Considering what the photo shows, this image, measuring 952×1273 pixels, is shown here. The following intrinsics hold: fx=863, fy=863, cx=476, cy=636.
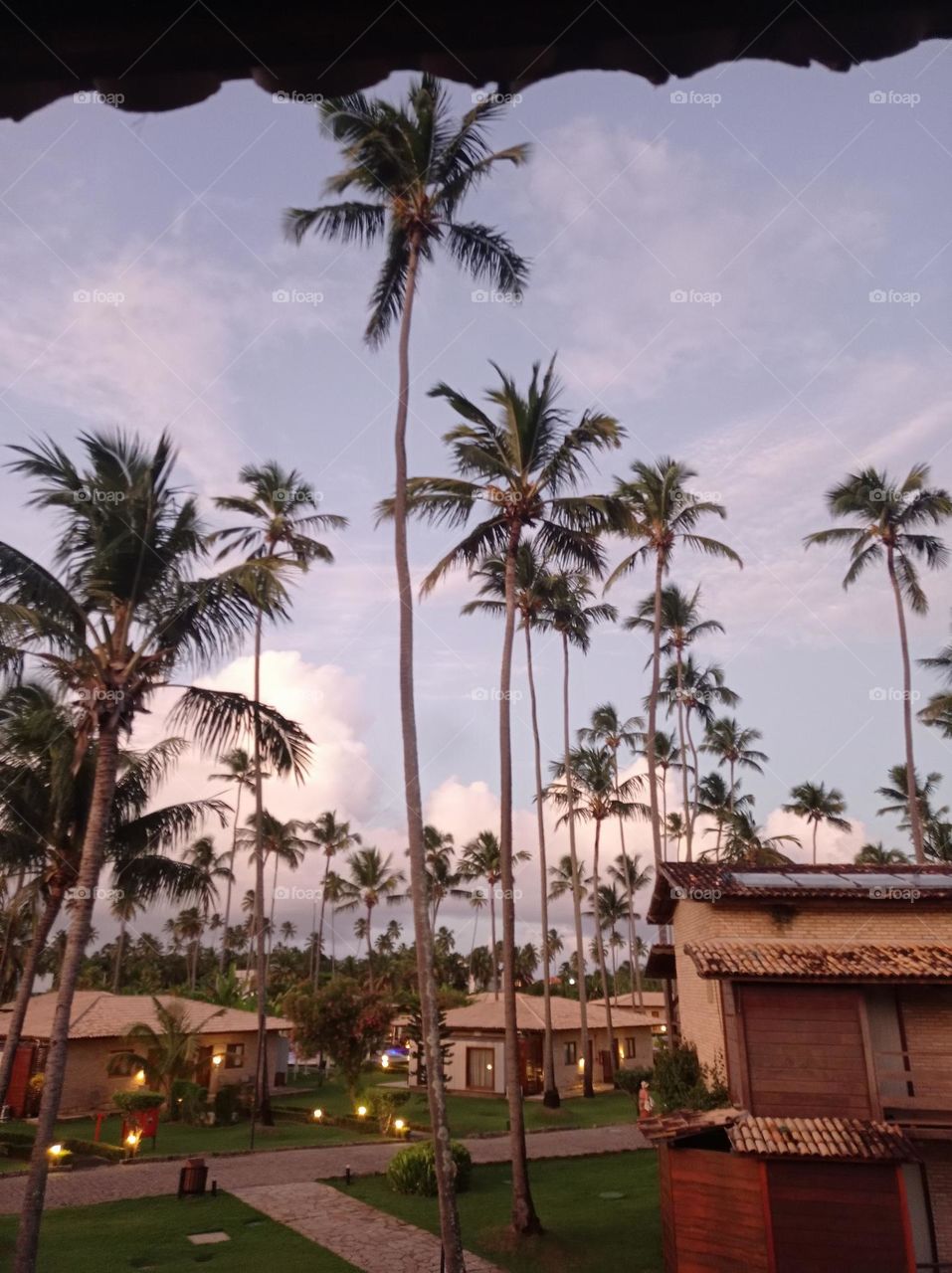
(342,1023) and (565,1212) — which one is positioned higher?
(342,1023)

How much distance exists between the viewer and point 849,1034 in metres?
16.4

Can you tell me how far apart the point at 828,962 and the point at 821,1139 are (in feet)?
10.0

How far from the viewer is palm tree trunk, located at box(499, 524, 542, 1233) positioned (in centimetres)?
1778

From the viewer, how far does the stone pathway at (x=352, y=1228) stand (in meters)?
16.4

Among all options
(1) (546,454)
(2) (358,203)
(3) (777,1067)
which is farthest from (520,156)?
(3) (777,1067)

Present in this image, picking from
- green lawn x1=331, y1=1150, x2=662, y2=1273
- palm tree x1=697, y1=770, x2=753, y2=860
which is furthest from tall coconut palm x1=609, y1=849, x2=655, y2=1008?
green lawn x1=331, y1=1150, x2=662, y2=1273

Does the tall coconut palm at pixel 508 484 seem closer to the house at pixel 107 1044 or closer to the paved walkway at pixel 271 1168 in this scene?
the paved walkway at pixel 271 1168

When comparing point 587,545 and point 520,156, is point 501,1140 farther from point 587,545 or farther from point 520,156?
point 520,156

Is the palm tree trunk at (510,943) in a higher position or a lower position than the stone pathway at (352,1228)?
higher

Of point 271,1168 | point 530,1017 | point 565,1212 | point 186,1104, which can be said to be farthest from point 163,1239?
point 530,1017

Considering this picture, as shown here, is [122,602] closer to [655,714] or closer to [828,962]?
[828,962]

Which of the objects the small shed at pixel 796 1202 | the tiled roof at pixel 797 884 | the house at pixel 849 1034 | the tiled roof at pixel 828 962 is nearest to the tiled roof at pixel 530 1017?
the tiled roof at pixel 797 884

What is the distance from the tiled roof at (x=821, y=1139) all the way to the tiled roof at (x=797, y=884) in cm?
439

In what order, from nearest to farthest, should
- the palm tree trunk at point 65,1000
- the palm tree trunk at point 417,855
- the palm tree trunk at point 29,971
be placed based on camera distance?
the palm tree trunk at point 65,1000 → the palm tree trunk at point 417,855 → the palm tree trunk at point 29,971
